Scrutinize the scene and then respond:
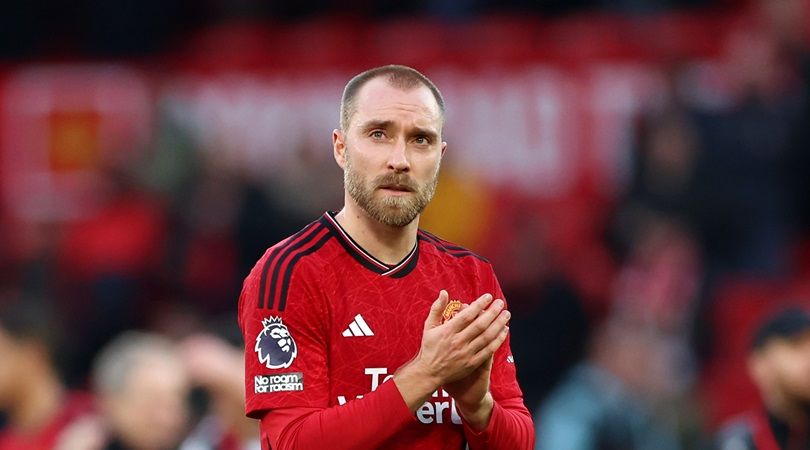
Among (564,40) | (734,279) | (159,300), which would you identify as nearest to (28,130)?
(159,300)

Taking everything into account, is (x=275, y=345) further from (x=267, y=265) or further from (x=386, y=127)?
(x=386, y=127)

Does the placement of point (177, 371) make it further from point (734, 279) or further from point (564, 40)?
point (564, 40)

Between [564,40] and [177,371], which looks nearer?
[177,371]

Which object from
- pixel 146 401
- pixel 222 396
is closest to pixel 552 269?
pixel 146 401

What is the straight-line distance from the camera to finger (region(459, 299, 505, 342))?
380 cm

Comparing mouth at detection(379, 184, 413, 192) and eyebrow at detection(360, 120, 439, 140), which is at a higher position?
eyebrow at detection(360, 120, 439, 140)

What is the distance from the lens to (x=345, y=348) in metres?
4.07

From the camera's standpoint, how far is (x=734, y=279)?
10.3 m

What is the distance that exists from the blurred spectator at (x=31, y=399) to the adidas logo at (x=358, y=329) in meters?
3.46

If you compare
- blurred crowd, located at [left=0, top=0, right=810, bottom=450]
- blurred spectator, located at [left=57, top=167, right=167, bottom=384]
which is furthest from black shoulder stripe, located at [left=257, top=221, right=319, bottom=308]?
blurred spectator, located at [left=57, top=167, right=167, bottom=384]

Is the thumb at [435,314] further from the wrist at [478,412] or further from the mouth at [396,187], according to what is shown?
the mouth at [396,187]

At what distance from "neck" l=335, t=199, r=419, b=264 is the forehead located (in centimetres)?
27

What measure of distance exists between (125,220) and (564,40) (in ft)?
12.8

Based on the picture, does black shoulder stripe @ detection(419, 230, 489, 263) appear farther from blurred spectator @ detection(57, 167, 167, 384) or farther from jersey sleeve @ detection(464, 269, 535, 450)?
blurred spectator @ detection(57, 167, 167, 384)
